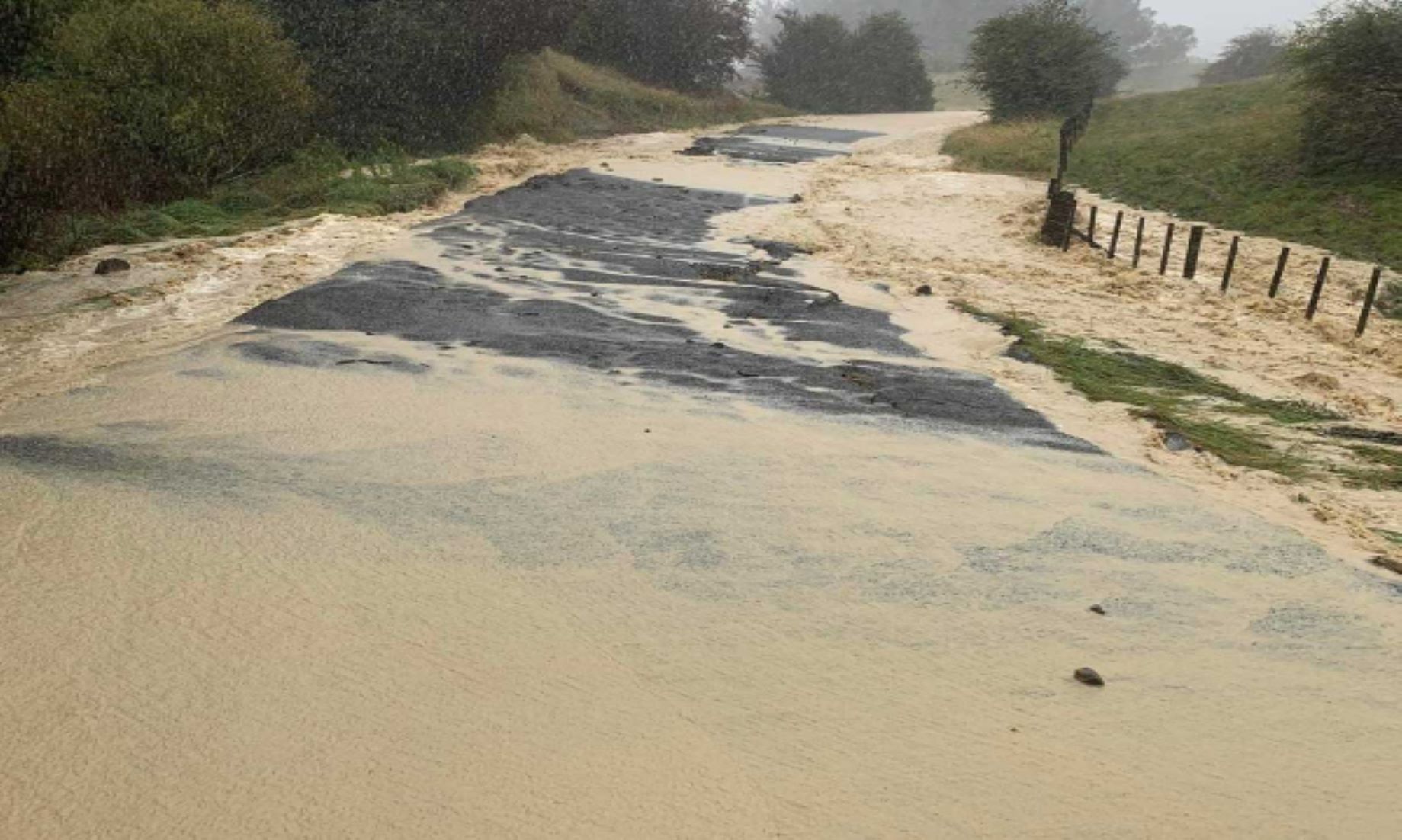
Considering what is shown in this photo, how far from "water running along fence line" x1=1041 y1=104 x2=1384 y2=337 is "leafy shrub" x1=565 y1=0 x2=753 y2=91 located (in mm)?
24735

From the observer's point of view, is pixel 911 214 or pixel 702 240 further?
pixel 911 214

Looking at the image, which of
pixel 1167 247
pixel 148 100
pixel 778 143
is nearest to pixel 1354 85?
pixel 1167 247

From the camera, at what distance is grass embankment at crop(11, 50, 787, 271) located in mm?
12148

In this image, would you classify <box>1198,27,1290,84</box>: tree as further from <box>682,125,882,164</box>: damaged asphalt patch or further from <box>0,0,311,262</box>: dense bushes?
<box>0,0,311,262</box>: dense bushes

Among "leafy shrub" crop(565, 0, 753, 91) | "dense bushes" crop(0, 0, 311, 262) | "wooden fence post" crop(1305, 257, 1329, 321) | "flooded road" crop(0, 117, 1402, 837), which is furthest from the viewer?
"leafy shrub" crop(565, 0, 753, 91)

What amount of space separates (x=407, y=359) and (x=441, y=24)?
20.5 meters

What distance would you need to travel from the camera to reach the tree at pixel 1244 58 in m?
56.1

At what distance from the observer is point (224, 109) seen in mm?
15250

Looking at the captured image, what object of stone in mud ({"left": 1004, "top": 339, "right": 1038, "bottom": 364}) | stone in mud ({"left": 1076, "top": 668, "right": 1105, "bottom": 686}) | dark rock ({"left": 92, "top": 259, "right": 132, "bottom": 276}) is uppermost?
dark rock ({"left": 92, "top": 259, "right": 132, "bottom": 276})

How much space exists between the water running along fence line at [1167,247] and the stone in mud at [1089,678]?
31.0 ft

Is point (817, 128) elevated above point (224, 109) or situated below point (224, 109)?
below

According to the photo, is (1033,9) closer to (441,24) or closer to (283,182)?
(441,24)

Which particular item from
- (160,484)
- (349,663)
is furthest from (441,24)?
(349,663)

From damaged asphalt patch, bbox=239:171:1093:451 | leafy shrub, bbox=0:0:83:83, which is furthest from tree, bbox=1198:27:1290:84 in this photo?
leafy shrub, bbox=0:0:83:83
